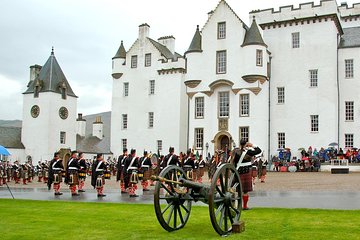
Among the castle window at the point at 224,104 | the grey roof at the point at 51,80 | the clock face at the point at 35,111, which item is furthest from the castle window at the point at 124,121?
the castle window at the point at 224,104

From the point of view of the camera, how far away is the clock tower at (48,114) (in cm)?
5559

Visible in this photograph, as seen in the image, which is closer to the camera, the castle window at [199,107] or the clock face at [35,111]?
the castle window at [199,107]

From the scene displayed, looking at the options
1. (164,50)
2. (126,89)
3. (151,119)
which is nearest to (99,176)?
(151,119)

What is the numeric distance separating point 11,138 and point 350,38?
40.1 meters

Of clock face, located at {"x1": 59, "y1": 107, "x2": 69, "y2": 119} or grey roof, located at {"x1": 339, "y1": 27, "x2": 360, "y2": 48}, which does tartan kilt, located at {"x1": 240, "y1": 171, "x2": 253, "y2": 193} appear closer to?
grey roof, located at {"x1": 339, "y1": 27, "x2": 360, "y2": 48}

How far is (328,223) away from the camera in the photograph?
11.0 meters

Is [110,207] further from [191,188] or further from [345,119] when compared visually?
[345,119]

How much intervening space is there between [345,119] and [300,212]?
107ft

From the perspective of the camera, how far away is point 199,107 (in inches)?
1870

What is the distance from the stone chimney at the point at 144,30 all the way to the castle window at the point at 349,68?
22217mm

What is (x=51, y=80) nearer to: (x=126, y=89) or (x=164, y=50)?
(x=126, y=89)

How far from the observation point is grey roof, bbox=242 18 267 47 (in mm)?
44031

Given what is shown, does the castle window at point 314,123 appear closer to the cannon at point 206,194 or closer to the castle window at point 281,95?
the castle window at point 281,95

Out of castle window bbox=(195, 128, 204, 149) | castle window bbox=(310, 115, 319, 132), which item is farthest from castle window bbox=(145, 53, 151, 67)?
castle window bbox=(310, 115, 319, 132)
